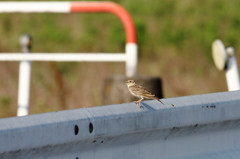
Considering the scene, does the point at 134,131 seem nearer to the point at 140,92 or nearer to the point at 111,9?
the point at 140,92

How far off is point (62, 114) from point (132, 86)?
2.65 meters

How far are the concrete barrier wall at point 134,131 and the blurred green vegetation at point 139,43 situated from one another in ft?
24.6

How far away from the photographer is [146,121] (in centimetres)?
266

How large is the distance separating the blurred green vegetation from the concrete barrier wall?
7497 mm

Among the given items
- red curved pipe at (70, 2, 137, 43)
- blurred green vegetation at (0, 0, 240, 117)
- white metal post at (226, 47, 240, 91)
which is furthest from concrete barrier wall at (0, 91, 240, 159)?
blurred green vegetation at (0, 0, 240, 117)

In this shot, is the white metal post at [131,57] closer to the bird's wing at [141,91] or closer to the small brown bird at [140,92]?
the small brown bird at [140,92]

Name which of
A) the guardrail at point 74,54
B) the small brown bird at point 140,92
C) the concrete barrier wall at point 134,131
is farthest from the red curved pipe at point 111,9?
the concrete barrier wall at point 134,131

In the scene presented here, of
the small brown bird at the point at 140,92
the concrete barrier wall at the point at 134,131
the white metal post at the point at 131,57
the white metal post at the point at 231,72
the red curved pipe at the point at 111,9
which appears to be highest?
the red curved pipe at the point at 111,9

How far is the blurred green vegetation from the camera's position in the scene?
11773 millimetres

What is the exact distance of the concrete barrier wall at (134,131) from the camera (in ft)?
7.26

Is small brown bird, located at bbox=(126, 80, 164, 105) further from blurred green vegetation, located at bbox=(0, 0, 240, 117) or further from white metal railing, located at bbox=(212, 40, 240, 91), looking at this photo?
blurred green vegetation, located at bbox=(0, 0, 240, 117)

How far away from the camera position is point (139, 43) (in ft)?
50.0

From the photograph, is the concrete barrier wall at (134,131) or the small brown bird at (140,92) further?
the small brown bird at (140,92)

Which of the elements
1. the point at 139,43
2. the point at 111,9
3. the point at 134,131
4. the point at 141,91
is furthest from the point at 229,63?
the point at 139,43
